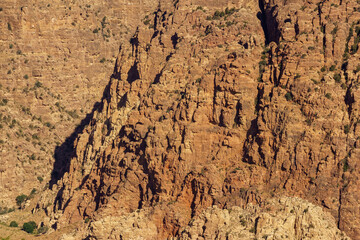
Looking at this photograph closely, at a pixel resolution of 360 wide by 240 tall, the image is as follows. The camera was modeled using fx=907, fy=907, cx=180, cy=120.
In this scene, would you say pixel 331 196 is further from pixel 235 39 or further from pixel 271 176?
pixel 235 39

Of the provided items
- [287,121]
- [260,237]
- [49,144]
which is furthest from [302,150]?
[49,144]

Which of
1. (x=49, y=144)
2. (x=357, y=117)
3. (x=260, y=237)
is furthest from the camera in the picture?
(x=49, y=144)

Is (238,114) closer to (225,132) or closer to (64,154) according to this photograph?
(225,132)

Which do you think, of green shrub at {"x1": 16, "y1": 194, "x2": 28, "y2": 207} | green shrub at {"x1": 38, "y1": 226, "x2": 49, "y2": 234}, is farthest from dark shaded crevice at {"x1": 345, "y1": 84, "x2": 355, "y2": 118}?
green shrub at {"x1": 16, "y1": 194, "x2": 28, "y2": 207}

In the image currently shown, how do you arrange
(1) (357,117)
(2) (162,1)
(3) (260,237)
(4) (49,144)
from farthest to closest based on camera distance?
(4) (49,144), (2) (162,1), (1) (357,117), (3) (260,237)

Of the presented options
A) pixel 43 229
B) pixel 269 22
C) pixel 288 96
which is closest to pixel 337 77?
pixel 288 96

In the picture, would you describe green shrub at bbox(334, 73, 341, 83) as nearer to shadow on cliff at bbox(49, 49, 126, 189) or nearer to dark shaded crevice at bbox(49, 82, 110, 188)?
shadow on cliff at bbox(49, 49, 126, 189)
